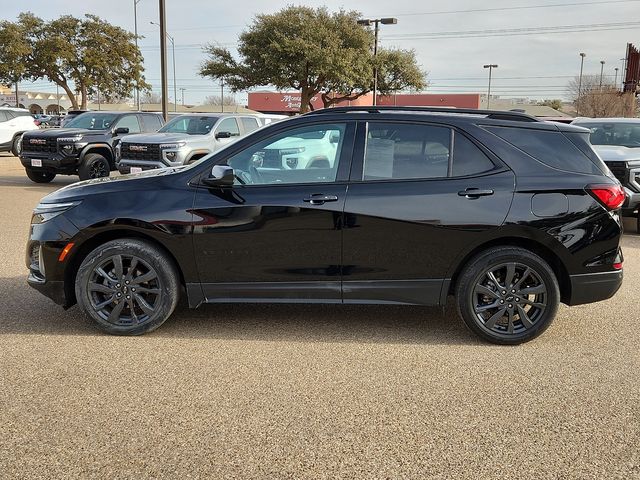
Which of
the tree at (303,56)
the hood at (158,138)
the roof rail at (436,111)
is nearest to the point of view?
the roof rail at (436,111)

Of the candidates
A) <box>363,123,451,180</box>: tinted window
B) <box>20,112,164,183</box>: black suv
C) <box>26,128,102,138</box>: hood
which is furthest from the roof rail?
<box>26,128,102,138</box>: hood

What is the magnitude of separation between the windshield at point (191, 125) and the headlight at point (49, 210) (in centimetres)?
867

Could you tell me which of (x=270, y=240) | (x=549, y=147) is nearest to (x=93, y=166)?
(x=270, y=240)

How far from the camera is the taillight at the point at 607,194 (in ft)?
14.8

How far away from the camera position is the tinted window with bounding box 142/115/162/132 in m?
15.9

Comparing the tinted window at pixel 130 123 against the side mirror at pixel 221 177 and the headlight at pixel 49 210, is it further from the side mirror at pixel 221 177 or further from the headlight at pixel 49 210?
the side mirror at pixel 221 177

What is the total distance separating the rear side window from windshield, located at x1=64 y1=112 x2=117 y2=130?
1257 centimetres

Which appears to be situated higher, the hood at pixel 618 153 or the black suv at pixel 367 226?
the hood at pixel 618 153

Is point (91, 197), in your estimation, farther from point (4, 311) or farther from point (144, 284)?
point (4, 311)

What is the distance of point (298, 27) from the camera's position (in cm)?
3481

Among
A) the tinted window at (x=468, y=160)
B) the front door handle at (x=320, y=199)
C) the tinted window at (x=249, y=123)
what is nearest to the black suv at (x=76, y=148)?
the tinted window at (x=249, y=123)

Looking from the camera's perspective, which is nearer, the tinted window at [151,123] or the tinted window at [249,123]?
the tinted window at [249,123]

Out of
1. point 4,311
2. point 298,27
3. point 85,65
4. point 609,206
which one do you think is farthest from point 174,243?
point 85,65

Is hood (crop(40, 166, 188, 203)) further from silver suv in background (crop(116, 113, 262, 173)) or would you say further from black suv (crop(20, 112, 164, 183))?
black suv (crop(20, 112, 164, 183))
